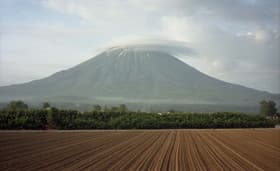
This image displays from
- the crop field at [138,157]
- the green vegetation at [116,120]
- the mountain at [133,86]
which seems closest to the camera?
the crop field at [138,157]

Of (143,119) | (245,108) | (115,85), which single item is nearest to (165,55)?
(115,85)

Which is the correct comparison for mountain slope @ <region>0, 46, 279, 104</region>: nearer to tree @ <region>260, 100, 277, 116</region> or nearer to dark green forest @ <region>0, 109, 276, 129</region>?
tree @ <region>260, 100, 277, 116</region>

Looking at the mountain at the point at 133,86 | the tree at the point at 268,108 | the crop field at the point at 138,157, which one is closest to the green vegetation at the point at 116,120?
the crop field at the point at 138,157

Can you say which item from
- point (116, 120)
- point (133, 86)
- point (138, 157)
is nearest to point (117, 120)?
point (116, 120)

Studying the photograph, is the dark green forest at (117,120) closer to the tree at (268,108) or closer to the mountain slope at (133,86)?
the tree at (268,108)

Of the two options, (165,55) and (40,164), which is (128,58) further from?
(40,164)

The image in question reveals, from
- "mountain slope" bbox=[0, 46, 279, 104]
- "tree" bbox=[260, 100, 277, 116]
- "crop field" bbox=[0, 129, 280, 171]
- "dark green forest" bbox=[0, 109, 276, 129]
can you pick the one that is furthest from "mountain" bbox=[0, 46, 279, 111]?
"crop field" bbox=[0, 129, 280, 171]
